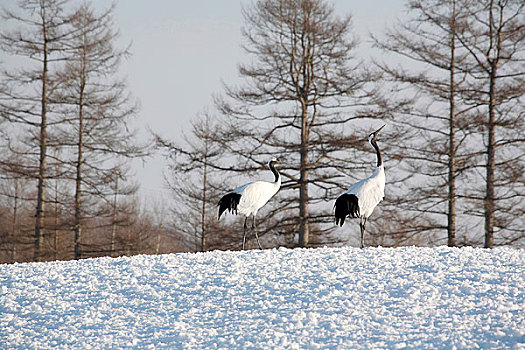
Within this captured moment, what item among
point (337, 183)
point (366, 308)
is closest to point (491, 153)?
point (337, 183)

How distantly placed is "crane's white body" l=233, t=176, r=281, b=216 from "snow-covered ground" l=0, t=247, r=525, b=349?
2.32m

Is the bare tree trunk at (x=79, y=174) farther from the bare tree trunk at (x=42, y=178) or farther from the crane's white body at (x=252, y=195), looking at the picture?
the crane's white body at (x=252, y=195)

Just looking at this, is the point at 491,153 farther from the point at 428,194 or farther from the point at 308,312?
the point at 308,312

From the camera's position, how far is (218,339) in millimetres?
5852

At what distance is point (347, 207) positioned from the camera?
1016 centimetres

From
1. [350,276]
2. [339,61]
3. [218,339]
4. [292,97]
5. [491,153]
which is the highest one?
[339,61]

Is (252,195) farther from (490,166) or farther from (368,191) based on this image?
(490,166)

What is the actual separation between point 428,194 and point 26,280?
1155cm

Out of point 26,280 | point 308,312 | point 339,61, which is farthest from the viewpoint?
point 339,61

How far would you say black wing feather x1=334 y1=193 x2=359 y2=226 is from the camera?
1012 centimetres

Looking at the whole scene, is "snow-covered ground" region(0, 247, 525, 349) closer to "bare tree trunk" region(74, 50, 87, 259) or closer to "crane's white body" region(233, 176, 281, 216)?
"crane's white body" region(233, 176, 281, 216)

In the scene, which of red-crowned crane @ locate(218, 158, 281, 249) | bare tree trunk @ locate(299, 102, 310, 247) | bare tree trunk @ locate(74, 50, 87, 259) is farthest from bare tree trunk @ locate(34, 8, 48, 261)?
red-crowned crane @ locate(218, 158, 281, 249)

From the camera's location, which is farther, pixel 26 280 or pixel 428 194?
pixel 428 194

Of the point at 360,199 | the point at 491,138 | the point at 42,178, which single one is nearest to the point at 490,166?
the point at 491,138
